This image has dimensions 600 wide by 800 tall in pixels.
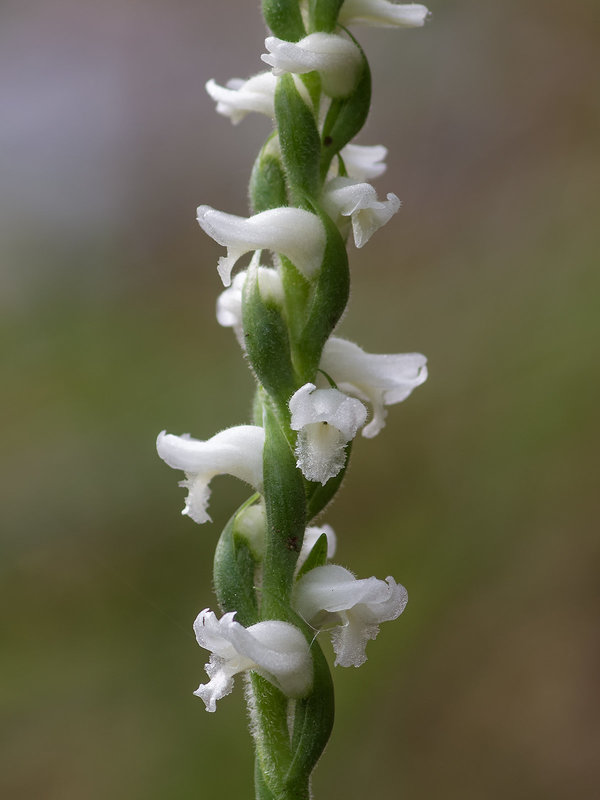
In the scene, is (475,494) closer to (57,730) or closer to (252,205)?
(57,730)

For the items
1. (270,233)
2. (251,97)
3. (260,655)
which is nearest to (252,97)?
(251,97)

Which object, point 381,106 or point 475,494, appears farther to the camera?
point 381,106

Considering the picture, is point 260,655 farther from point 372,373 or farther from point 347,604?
point 372,373

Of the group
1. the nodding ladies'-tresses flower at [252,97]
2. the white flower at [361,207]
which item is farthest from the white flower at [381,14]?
the white flower at [361,207]

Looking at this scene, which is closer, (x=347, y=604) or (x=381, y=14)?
(x=347, y=604)

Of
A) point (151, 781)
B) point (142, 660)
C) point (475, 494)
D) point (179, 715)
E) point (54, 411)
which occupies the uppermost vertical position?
point (54, 411)

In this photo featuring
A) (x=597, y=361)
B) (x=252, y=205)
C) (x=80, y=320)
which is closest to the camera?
(x=252, y=205)

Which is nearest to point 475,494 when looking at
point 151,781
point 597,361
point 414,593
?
point 414,593

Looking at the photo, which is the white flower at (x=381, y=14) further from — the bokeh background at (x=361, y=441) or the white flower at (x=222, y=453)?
the bokeh background at (x=361, y=441)
